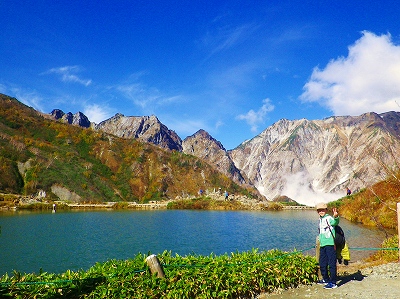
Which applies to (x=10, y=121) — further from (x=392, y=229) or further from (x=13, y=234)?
(x=392, y=229)

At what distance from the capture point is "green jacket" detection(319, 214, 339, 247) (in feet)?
37.0

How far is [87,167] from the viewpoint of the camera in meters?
136

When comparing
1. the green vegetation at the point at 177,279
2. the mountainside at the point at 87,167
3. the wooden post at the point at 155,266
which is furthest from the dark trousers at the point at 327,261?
the mountainside at the point at 87,167

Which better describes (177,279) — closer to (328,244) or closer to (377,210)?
(328,244)

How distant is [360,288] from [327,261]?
1.30 meters

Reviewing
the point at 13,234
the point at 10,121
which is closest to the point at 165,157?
the point at 10,121

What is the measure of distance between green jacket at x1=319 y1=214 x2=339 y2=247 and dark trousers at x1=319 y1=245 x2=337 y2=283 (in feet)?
0.67

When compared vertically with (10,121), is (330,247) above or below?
below

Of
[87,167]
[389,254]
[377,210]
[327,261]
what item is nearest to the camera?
[327,261]

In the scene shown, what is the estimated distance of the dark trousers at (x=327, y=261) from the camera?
1131cm

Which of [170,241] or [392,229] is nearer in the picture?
[170,241]

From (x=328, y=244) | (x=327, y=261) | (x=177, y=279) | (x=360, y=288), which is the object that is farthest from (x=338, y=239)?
(x=177, y=279)

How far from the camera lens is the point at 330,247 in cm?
1137

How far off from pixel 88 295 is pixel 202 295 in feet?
10.8
